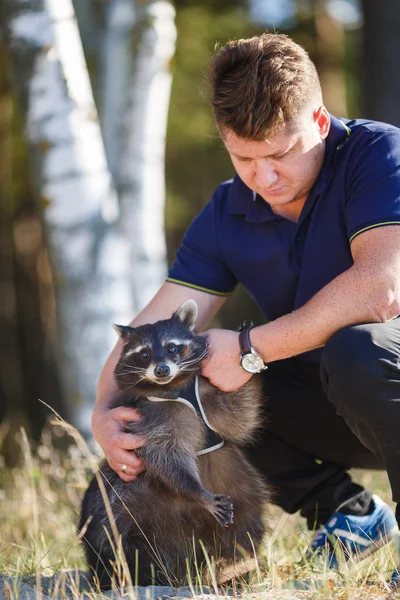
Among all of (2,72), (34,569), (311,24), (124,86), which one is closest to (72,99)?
(124,86)

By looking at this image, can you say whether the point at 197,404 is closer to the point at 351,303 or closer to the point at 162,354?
the point at 162,354

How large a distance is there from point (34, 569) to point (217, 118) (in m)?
1.97

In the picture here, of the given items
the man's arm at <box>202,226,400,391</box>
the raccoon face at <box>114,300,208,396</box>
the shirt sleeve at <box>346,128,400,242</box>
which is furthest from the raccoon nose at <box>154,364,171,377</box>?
the shirt sleeve at <box>346,128,400,242</box>

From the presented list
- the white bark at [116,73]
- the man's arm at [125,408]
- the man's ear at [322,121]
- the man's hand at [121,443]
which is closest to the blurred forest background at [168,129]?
the white bark at [116,73]

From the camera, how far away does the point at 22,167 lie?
34.2 ft

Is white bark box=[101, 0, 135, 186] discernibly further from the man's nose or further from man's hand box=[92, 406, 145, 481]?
man's hand box=[92, 406, 145, 481]

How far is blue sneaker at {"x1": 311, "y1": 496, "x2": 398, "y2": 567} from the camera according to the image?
3.35 m

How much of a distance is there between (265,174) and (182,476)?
4.12ft

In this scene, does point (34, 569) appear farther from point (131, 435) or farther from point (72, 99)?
point (72, 99)

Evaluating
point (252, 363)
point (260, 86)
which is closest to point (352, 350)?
point (252, 363)

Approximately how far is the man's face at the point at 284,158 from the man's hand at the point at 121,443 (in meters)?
1.10

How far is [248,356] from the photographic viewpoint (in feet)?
10.1

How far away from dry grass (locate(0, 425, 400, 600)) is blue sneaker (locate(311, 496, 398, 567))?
79 mm

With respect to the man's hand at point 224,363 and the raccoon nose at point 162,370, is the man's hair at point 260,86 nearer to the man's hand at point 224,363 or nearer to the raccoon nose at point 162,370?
the man's hand at point 224,363
